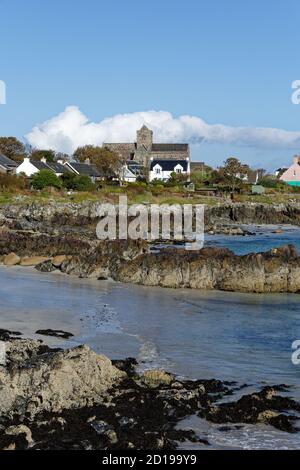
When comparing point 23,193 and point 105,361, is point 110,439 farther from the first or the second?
point 23,193

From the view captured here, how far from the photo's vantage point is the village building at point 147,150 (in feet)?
426

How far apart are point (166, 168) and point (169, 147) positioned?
2290cm

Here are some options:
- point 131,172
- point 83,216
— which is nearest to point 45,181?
point 83,216

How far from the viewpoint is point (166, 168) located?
365 feet

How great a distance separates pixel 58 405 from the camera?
11.0 meters

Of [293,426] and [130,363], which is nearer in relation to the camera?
[293,426]

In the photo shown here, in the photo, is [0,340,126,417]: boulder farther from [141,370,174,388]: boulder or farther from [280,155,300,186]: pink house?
[280,155,300,186]: pink house

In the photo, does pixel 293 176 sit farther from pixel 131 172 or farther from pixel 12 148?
pixel 12 148

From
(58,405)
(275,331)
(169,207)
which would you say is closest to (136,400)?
(58,405)

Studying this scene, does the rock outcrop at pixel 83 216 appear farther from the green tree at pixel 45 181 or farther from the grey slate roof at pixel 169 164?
the grey slate roof at pixel 169 164

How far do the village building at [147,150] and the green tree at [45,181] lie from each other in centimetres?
5480

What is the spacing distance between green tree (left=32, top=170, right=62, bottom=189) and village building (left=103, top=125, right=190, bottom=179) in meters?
54.8

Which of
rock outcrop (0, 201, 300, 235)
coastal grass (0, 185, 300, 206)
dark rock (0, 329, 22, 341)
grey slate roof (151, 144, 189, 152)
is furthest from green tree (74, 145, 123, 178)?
dark rock (0, 329, 22, 341)
